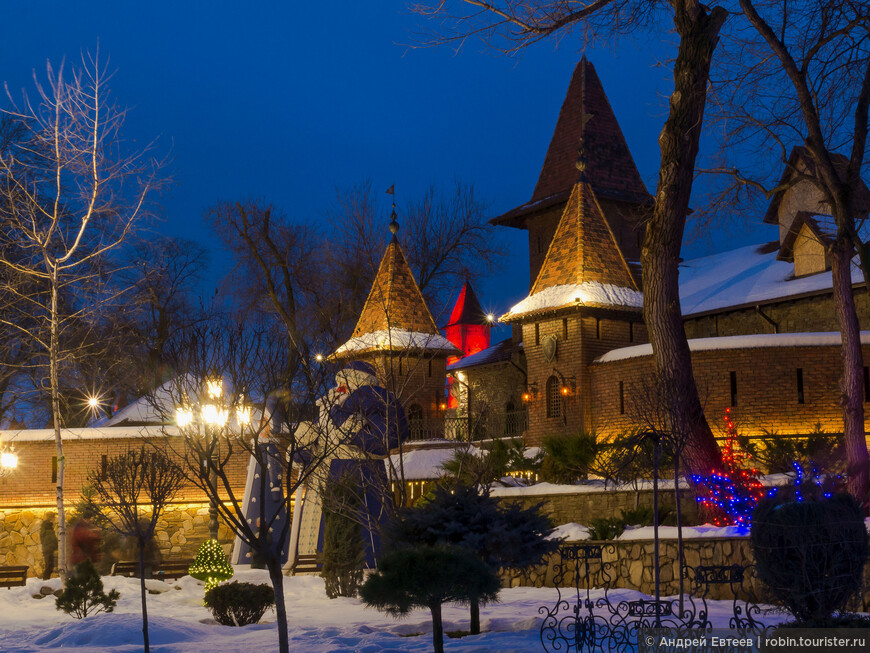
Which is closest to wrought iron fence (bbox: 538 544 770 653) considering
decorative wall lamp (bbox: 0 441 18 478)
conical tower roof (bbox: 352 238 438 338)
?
conical tower roof (bbox: 352 238 438 338)

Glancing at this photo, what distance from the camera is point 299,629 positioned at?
38.8 ft

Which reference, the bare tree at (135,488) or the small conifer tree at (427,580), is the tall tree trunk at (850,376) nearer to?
the small conifer tree at (427,580)

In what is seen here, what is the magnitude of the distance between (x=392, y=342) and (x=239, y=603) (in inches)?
456

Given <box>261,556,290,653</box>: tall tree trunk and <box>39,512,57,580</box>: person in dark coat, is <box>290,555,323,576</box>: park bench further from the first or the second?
<box>261,556,290,653</box>: tall tree trunk

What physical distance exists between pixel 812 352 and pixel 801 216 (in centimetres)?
577

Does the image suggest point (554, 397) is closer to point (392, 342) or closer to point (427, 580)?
point (392, 342)

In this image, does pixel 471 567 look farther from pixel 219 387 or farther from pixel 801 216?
pixel 801 216

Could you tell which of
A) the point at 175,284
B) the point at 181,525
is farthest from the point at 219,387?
the point at 175,284

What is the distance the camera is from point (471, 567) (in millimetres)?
8180

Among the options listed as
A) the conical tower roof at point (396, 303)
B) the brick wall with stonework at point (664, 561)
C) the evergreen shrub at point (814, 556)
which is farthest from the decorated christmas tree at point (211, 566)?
the evergreen shrub at point (814, 556)

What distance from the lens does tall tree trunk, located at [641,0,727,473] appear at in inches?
591

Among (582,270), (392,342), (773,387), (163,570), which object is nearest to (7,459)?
(163,570)

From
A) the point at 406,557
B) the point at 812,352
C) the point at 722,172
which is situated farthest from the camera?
the point at 812,352

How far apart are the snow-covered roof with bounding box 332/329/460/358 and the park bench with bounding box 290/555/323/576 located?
588 cm
